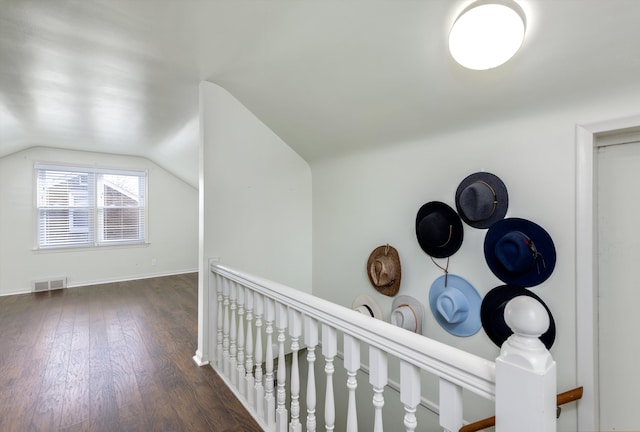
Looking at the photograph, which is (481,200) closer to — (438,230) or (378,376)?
(438,230)

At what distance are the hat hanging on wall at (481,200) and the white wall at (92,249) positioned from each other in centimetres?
543

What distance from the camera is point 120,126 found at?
3439 millimetres

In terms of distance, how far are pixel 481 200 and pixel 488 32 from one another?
887 millimetres

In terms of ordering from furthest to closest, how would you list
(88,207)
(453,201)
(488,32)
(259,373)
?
(88,207) < (453,201) < (259,373) < (488,32)

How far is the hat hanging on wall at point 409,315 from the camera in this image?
77.2 inches

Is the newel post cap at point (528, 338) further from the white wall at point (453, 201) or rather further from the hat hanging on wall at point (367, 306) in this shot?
the hat hanging on wall at point (367, 306)

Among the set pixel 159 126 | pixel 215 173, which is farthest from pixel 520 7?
pixel 159 126

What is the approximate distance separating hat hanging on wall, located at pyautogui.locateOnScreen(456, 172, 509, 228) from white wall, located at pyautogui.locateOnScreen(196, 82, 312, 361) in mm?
1596

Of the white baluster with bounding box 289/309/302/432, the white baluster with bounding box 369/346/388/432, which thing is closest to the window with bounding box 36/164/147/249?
the white baluster with bounding box 289/309/302/432

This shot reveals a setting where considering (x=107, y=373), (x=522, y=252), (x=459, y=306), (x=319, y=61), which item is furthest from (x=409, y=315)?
(x=107, y=373)

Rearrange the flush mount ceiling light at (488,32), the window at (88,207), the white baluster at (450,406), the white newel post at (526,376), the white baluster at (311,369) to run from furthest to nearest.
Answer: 1. the window at (88,207)
2. the white baluster at (311,369)
3. the flush mount ceiling light at (488,32)
4. the white baluster at (450,406)
5. the white newel post at (526,376)

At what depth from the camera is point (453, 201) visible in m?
1.86

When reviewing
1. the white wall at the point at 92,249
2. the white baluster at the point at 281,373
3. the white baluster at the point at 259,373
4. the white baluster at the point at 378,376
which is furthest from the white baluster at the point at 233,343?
the white wall at the point at 92,249

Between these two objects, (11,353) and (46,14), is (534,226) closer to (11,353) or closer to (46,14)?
(46,14)
